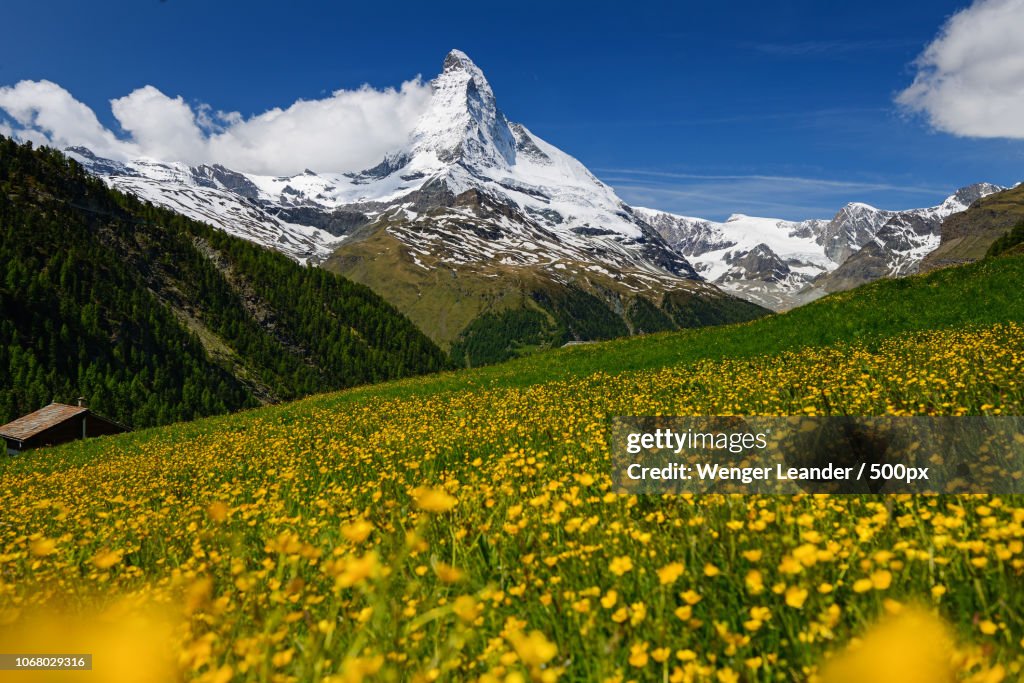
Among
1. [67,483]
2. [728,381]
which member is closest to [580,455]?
[728,381]

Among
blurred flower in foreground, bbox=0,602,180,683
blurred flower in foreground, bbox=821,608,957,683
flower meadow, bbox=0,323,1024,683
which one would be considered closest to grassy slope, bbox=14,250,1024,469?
flower meadow, bbox=0,323,1024,683

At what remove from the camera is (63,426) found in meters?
51.0

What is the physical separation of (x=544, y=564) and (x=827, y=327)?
22.1 meters

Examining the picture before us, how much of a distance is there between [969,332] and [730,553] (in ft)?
54.3

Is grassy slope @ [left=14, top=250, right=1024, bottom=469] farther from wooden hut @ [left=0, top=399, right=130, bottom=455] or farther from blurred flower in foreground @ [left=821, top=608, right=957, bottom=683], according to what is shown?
wooden hut @ [left=0, top=399, right=130, bottom=455]

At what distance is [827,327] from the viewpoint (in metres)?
22.3

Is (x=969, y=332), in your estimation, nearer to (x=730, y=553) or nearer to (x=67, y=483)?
(x=730, y=553)

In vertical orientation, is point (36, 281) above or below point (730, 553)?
above

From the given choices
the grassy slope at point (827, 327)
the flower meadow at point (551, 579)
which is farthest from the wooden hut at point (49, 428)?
the flower meadow at point (551, 579)

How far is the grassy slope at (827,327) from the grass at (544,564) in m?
8.27

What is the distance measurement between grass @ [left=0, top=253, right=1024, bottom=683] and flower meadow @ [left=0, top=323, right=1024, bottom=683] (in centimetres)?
2

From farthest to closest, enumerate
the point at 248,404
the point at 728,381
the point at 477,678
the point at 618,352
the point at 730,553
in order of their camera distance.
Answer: the point at 248,404, the point at 618,352, the point at 728,381, the point at 730,553, the point at 477,678

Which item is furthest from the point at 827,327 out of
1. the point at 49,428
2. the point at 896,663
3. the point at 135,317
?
the point at 135,317

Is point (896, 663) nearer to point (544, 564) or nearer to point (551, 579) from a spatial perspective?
point (551, 579)
